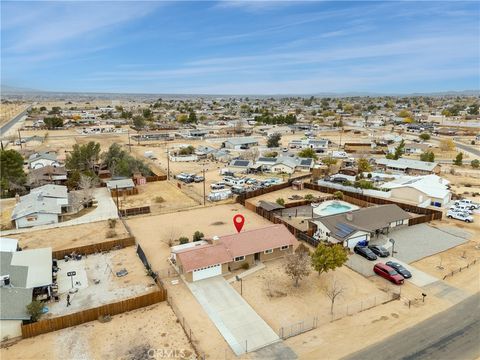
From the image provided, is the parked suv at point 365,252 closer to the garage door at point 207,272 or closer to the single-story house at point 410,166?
the garage door at point 207,272

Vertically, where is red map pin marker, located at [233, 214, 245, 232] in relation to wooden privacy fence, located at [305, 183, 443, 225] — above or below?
above

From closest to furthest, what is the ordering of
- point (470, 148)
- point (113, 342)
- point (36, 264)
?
1. point (113, 342)
2. point (36, 264)
3. point (470, 148)

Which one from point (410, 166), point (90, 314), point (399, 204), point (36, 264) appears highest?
point (410, 166)

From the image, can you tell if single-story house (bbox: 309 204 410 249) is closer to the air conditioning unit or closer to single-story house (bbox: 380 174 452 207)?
single-story house (bbox: 380 174 452 207)

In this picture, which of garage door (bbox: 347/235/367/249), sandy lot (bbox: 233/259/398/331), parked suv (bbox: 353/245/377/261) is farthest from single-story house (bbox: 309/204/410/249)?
sandy lot (bbox: 233/259/398/331)

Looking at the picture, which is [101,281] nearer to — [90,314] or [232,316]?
[90,314]

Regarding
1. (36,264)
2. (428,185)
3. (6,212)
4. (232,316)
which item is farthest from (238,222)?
(6,212)

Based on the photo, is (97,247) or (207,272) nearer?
(207,272)
